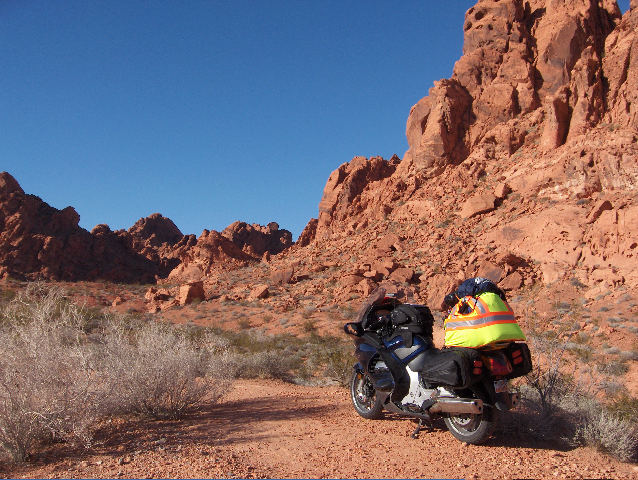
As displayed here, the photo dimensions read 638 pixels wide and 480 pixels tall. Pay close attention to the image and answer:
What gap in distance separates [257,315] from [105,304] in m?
12.6

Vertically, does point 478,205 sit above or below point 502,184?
below

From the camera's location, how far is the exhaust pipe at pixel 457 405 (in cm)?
453

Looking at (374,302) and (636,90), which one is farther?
(636,90)

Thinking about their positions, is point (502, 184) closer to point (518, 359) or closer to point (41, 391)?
point (518, 359)

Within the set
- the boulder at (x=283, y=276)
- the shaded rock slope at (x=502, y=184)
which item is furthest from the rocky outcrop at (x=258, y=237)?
the boulder at (x=283, y=276)

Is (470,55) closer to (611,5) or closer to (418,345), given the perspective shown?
(611,5)

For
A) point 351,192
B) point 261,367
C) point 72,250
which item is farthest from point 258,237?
point 261,367

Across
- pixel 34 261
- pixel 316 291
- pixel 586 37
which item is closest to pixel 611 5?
pixel 586 37

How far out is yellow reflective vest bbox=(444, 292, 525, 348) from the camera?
4633mm

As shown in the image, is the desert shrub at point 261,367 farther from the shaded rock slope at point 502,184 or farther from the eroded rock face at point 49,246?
the eroded rock face at point 49,246

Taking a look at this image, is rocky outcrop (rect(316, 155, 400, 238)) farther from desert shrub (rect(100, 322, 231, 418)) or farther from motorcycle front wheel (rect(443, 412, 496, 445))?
motorcycle front wheel (rect(443, 412, 496, 445))

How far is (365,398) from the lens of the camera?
611 centimetres

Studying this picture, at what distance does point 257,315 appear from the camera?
2686 centimetres

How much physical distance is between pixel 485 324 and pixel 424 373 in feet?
2.86
